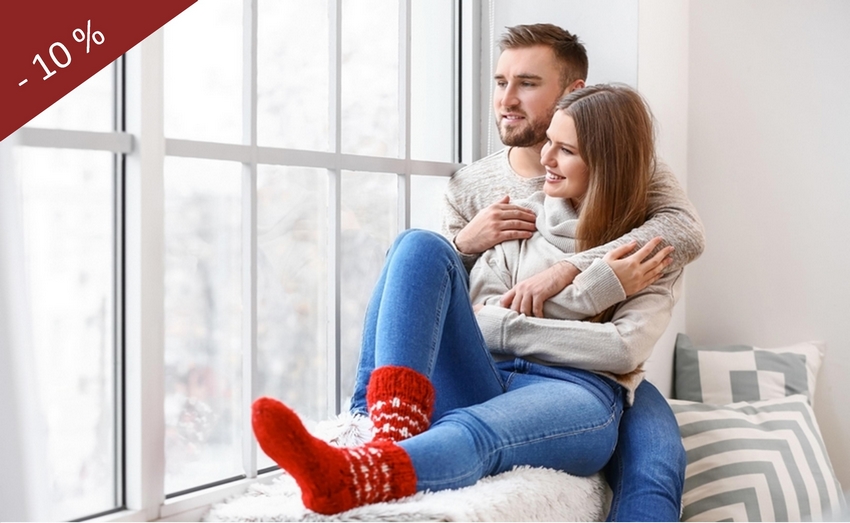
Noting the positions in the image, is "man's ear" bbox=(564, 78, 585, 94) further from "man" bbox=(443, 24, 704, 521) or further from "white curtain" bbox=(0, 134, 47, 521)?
"white curtain" bbox=(0, 134, 47, 521)

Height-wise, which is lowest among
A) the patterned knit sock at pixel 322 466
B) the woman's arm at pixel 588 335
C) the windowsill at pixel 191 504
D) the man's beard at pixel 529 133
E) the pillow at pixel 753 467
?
the pillow at pixel 753 467

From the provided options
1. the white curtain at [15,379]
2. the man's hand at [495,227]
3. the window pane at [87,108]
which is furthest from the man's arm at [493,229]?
the white curtain at [15,379]

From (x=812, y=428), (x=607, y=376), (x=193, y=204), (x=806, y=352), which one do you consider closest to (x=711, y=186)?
(x=806, y=352)

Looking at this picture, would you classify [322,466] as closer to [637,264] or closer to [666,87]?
[637,264]

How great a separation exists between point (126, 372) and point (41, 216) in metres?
0.28

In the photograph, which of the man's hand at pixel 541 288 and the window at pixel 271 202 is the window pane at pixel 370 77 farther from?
the man's hand at pixel 541 288

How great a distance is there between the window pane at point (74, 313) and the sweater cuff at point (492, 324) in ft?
2.20

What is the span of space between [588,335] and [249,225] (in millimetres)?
663

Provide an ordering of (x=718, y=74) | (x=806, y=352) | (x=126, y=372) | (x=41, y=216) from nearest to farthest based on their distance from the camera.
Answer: (x=41, y=216)
(x=126, y=372)
(x=806, y=352)
(x=718, y=74)

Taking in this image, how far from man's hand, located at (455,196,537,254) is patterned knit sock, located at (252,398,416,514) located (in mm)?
731

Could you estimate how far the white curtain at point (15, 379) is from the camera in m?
0.97

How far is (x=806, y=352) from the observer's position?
201cm

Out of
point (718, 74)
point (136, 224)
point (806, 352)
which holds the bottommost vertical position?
point (806, 352)

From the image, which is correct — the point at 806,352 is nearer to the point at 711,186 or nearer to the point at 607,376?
the point at 711,186
